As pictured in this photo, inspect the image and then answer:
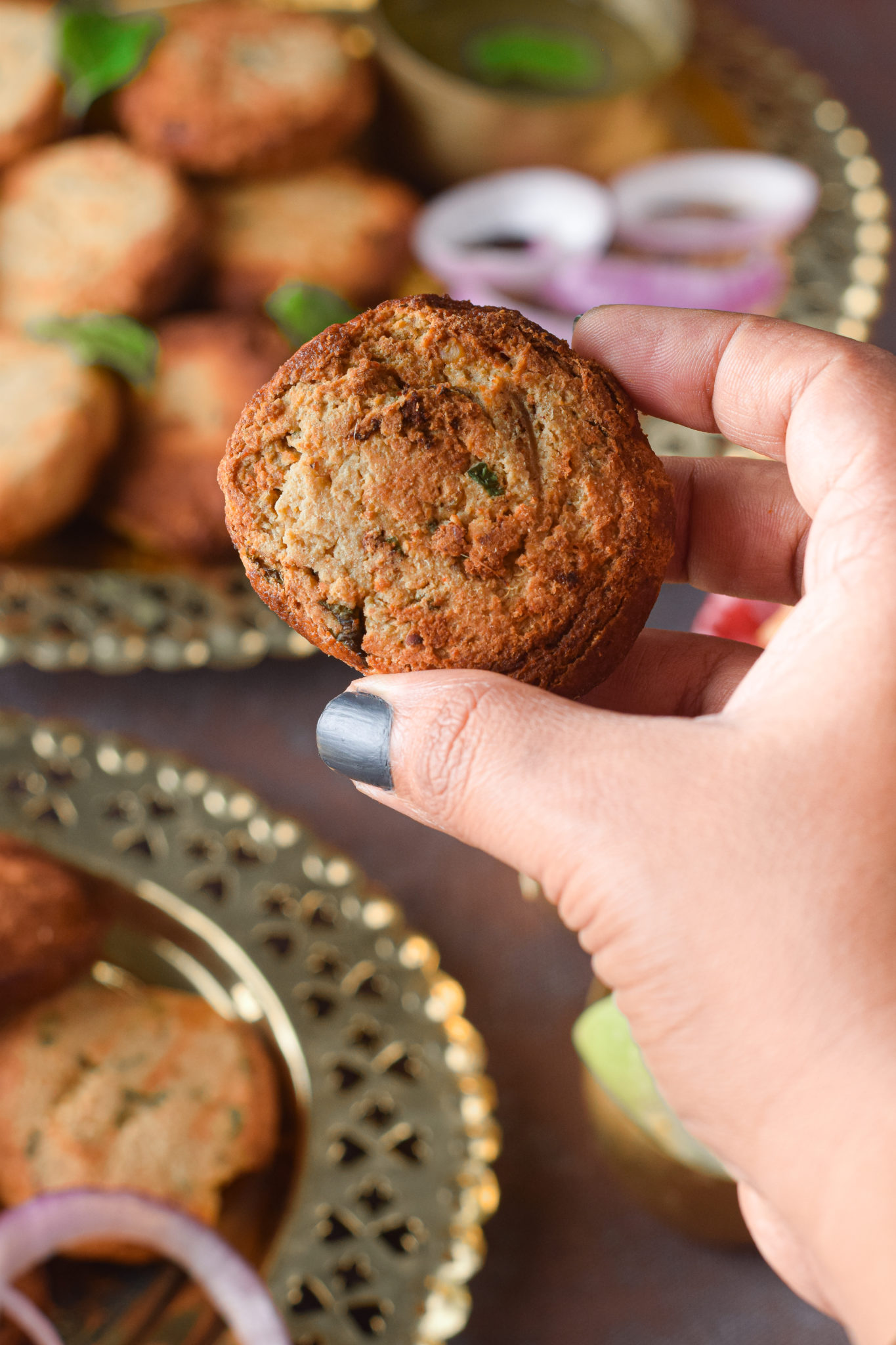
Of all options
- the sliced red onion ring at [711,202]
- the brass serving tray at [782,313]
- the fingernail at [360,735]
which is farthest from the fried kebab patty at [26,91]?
the fingernail at [360,735]

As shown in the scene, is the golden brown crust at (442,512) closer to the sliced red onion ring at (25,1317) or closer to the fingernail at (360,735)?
the fingernail at (360,735)

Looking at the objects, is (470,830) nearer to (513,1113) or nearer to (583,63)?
(513,1113)

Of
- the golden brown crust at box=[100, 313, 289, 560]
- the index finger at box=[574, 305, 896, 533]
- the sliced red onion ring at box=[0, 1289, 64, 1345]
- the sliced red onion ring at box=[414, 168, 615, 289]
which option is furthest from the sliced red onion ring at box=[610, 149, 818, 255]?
the sliced red onion ring at box=[0, 1289, 64, 1345]

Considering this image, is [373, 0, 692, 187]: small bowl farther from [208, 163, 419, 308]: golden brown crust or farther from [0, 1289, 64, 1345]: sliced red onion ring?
[0, 1289, 64, 1345]: sliced red onion ring

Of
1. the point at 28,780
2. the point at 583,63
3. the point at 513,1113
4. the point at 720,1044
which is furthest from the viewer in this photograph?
the point at 583,63

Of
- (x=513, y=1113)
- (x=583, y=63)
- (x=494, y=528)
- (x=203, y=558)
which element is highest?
(x=583, y=63)

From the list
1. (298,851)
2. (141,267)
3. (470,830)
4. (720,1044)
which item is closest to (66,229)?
(141,267)

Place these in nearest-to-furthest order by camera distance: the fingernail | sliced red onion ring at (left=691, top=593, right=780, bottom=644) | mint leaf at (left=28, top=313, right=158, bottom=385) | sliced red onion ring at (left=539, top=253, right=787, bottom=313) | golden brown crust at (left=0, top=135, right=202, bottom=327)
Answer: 1. the fingernail
2. sliced red onion ring at (left=691, top=593, right=780, bottom=644)
3. mint leaf at (left=28, top=313, right=158, bottom=385)
4. golden brown crust at (left=0, top=135, right=202, bottom=327)
5. sliced red onion ring at (left=539, top=253, right=787, bottom=313)
